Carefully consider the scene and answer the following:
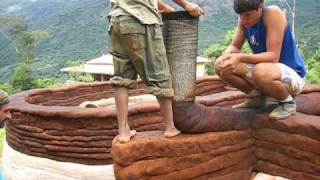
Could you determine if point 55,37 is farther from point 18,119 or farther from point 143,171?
point 143,171

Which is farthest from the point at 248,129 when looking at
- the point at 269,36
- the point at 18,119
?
the point at 18,119

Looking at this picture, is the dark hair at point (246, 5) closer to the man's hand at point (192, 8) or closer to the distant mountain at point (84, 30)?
the man's hand at point (192, 8)

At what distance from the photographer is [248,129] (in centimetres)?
270

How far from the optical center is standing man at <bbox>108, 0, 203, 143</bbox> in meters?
2.55

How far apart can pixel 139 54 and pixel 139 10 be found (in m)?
0.23

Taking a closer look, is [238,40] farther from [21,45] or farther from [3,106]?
[21,45]

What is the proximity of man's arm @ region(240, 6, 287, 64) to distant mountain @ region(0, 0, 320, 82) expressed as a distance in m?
21.0

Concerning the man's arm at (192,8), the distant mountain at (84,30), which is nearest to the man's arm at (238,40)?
the man's arm at (192,8)

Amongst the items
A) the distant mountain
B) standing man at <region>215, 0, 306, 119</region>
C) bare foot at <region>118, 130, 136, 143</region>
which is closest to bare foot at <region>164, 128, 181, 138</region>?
bare foot at <region>118, 130, 136, 143</region>

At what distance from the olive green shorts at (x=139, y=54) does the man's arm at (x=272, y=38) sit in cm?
43

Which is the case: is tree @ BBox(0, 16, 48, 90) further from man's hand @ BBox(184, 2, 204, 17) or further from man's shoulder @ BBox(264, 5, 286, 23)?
man's shoulder @ BBox(264, 5, 286, 23)

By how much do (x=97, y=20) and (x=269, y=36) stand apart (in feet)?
98.8

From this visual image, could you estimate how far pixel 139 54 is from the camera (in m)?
2.55

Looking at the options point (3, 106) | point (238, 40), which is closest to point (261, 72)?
point (238, 40)
